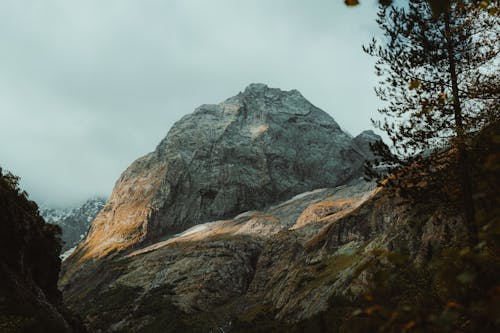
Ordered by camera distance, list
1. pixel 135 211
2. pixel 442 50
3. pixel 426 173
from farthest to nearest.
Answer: pixel 135 211, pixel 442 50, pixel 426 173

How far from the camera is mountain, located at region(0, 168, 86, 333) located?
53.8 feet

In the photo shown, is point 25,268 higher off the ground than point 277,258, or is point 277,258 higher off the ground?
point 25,268

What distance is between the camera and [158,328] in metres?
69.9

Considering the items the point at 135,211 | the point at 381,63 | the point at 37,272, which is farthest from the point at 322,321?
the point at 135,211

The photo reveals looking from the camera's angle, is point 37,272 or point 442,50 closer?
point 442,50

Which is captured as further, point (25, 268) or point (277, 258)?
point (277, 258)

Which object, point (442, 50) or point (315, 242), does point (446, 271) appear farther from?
point (315, 242)

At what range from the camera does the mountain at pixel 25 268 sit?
16391 millimetres

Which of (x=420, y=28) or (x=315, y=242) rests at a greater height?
A: (x=420, y=28)

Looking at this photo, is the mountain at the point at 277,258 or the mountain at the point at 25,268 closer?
the mountain at the point at 277,258

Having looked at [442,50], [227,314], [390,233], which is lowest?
[227,314]

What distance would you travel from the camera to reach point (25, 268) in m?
25.1

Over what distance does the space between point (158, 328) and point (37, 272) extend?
4461cm

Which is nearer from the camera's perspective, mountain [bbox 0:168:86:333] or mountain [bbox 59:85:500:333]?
mountain [bbox 59:85:500:333]
